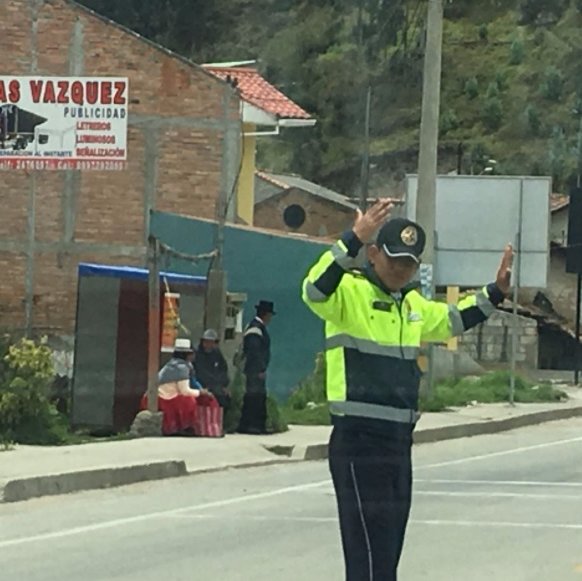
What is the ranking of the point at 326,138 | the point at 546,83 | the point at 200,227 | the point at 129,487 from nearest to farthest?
the point at 129,487, the point at 200,227, the point at 326,138, the point at 546,83

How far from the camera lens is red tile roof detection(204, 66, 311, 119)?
109ft

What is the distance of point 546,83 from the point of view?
7331cm

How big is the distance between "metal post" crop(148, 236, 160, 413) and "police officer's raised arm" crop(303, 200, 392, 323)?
455 inches

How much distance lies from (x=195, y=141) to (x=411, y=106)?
3916 cm

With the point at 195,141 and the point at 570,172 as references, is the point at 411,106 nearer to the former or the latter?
the point at 570,172

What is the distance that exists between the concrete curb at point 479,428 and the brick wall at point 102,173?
22.8ft

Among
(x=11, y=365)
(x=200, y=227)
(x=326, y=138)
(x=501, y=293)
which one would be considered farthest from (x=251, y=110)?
(x=326, y=138)

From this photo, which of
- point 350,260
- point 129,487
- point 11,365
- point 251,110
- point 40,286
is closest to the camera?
point 350,260

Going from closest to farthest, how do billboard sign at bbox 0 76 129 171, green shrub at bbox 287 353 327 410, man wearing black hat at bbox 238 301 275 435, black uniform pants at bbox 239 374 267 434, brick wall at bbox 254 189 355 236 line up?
1. man wearing black hat at bbox 238 301 275 435
2. black uniform pants at bbox 239 374 267 434
3. green shrub at bbox 287 353 327 410
4. billboard sign at bbox 0 76 129 171
5. brick wall at bbox 254 189 355 236

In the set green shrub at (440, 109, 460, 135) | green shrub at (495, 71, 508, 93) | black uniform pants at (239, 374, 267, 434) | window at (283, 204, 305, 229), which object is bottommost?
black uniform pants at (239, 374, 267, 434)

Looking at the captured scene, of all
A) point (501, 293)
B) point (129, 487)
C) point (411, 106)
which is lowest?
point (129, 487)

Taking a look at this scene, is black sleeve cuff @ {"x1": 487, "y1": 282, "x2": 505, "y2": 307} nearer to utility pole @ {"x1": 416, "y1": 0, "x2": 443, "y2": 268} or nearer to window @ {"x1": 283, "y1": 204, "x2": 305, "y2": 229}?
utility pole @ {"x1": 416, "y1": 0, "x2": 443, "y2": 268}

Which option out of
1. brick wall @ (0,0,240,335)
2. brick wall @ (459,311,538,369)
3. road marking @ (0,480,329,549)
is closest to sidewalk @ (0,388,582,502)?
road marking @ (0,480,329,549)

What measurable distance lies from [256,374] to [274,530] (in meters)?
7.35
